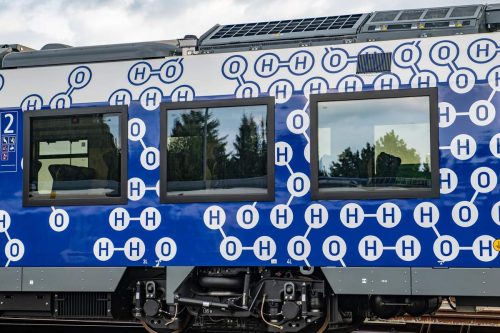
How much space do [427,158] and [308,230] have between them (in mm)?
1317

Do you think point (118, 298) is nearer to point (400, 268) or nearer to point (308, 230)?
point (308, 230)

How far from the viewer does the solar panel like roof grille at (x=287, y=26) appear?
338 inches

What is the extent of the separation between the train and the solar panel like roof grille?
0.04 m

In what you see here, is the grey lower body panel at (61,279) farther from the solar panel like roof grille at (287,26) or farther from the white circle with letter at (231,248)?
the solar panel like roof grille at (287,26)

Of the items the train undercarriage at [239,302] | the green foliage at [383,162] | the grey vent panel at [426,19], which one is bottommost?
the train undercarriage at [239,302]

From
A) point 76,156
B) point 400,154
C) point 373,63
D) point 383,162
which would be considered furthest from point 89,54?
point 400,154

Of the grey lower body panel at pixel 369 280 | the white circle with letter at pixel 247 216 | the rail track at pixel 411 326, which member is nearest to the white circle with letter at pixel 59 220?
the white circle with letter at pixel 247 216

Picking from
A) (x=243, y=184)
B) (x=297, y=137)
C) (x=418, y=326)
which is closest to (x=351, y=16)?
(x=297, y=137)

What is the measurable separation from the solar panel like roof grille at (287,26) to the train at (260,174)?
4cm

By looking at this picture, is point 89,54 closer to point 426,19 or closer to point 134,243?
point 134,243

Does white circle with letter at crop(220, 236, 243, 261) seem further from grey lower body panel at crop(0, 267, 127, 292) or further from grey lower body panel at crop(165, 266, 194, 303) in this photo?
grey lower body panel at crop(0, 267, 127, 292)

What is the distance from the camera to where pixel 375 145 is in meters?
7.87

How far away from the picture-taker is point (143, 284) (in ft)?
28.2

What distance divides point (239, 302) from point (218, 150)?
1.54m
